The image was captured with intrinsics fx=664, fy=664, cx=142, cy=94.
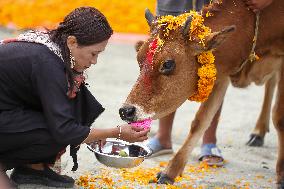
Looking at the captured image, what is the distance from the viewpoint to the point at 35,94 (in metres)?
4.34

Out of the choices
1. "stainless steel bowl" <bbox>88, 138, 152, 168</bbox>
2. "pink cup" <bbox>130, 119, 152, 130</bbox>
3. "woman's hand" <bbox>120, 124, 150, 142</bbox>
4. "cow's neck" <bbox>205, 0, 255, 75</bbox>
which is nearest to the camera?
"woman's hand" <bbox>120, 124, 150, 142</bbox>

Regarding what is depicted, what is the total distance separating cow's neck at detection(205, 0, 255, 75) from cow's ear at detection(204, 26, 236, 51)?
0.28 metres

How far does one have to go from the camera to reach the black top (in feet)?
13.7

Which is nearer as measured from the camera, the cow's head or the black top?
the black top

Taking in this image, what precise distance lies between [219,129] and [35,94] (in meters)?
3.25

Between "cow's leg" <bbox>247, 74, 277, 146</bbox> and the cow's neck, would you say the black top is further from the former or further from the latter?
"cow's leg" <bbox>247, 74, 277, 146</bbox>

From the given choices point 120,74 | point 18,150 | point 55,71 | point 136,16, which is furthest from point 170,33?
point 136,16

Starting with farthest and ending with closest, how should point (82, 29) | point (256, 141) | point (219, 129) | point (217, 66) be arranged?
point (219, 129) < point (256, 141) < point (217, 66) < point (82, 29)

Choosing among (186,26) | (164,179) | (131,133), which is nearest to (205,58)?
(186,26)

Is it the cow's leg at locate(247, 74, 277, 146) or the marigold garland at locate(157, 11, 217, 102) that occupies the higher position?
the marigold garland at locate(157, 11, 217, 102)

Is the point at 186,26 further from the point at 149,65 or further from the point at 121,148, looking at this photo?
the point at 121,148

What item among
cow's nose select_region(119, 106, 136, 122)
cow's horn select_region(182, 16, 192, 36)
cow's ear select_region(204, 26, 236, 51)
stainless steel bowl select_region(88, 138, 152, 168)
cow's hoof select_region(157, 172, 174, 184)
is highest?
cow's horn select_region(182, 16, 192, 36)

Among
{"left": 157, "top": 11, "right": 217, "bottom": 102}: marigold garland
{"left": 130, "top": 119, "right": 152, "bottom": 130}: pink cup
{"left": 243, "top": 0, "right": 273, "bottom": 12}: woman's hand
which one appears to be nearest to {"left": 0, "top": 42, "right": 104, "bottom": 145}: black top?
{"left": 130, "top": 119, "right": 152, "bottom": 130}: pink cup

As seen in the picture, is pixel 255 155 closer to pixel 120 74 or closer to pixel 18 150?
pixel 18 150
